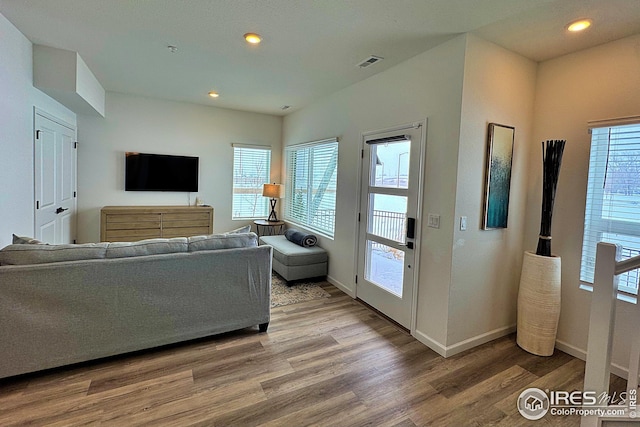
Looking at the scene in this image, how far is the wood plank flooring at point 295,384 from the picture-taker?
189cm

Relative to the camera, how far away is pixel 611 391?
7.34 feet

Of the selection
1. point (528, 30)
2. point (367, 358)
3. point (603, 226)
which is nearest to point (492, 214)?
point (603, 226)

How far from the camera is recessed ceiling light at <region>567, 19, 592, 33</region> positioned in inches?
86.4

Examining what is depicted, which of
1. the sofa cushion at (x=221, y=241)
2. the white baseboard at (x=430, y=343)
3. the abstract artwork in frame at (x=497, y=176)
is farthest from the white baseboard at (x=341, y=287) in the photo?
the abstract artwork in frame at (x=497, y=176)

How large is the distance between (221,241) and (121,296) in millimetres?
862

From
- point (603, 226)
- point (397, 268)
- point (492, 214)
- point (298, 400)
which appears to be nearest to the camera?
point (298, 400)

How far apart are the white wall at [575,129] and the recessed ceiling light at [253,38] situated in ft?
9.00

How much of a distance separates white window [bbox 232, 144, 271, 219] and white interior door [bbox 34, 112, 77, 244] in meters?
2.45

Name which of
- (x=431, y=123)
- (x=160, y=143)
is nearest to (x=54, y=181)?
(x=160, y=143)

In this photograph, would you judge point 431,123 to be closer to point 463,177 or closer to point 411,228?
point 463,177

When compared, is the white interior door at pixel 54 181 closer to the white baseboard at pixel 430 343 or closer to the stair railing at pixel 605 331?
the white baseboard at pixel 430 343

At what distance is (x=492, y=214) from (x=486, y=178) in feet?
1.14

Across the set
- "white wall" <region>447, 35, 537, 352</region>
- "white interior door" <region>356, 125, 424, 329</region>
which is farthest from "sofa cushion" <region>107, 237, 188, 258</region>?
"white wall" <region>447, 35, 537, 352</region>

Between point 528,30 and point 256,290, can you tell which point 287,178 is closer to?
point 256,290
